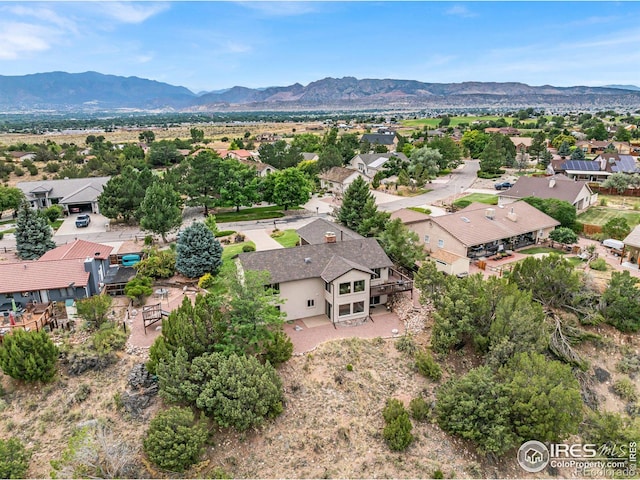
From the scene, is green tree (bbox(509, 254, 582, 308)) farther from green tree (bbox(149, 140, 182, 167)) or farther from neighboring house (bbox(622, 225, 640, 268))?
green tree (bbox(149, 140, 182, 167))

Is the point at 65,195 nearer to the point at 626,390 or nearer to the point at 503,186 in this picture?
the point at 503,186

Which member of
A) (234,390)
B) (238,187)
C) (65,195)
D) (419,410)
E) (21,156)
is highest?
(21,156)

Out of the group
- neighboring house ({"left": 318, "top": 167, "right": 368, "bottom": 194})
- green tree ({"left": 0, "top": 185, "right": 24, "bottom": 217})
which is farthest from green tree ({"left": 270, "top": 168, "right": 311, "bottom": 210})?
green tree ({"left": 0, "top": 185, "right": 24, "bottom": 217})

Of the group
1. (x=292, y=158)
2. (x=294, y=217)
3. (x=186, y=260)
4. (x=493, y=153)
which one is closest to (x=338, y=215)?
(x=294, y=217)

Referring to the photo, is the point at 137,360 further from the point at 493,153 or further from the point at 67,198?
the point at 493,153

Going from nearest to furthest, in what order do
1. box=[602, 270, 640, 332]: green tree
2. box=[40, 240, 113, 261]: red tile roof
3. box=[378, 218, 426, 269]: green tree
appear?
box=[602, 270, 640, 332]: green tree < box=[40, 240, 113, 261]: red tile roof < box=[378, 218, 426, 269]: green tree

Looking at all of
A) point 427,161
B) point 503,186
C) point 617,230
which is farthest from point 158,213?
point 503,186

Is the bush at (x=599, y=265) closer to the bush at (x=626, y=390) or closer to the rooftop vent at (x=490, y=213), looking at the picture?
the rooftop vent at (x=490, y=213)
